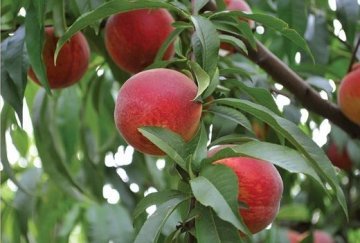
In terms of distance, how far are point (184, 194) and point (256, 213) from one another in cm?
9

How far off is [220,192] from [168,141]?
0.09 meters

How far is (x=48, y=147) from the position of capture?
1387 mm

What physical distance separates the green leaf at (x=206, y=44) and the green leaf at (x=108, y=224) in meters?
0.40

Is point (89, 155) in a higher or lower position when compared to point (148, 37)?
lower

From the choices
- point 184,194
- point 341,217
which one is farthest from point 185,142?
point 341,217

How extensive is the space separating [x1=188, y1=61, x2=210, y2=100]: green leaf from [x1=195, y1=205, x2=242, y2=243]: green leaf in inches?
5.0

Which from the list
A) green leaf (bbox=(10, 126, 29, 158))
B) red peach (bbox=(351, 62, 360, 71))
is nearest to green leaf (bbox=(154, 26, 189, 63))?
red peach (bbox=(351, 62, 360, 71))

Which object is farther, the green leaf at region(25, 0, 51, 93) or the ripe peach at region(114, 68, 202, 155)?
the green leaf at region(25, 0, 51, 93)

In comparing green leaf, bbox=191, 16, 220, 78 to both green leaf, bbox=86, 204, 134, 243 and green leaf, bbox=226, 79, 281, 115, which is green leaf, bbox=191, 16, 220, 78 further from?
green leaf, bbox=86, 204, 134, 243

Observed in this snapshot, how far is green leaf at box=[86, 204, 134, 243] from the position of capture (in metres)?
1.18

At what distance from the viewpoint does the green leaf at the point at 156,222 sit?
28.8 inches

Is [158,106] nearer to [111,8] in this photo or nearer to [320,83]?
[111,8]

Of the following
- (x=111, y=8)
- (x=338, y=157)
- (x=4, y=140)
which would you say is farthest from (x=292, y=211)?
(x=111, y=8)

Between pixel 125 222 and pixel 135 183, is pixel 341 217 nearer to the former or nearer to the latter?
pixel 135 183
